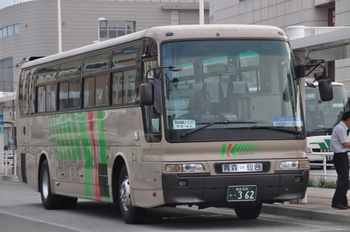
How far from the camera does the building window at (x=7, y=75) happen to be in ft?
312

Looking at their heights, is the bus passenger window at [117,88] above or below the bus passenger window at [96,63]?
below

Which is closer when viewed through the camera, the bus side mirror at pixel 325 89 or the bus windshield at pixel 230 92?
the bus windshield at pixel 230 92

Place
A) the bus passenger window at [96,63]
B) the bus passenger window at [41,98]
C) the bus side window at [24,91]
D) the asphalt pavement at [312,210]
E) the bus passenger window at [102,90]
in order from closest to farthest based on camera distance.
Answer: the asphalt pavement at [312,210]
the bus passenger window at [102,90]
the bus passenger window at [96,63]
the bus passenger window at [41,98]
the bus side window at [24,91]

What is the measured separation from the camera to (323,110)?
30016 millimetres

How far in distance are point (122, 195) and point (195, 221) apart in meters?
1.33

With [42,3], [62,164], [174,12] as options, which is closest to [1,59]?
[42,3]

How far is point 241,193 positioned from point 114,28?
269 ft

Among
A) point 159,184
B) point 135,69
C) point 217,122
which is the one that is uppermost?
point 135,69

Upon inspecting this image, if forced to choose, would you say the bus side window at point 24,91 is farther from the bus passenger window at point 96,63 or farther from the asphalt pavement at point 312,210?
the asphalt pavement at point 312,210

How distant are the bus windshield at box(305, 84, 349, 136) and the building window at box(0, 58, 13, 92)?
69.0 meters

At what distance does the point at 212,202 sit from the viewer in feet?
37.5

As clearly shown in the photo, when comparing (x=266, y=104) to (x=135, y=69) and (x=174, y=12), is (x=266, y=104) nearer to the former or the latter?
(x=135, y=69)

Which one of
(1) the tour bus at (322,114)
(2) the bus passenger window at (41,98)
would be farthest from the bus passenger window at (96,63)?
(1) the tour bus at (322,114)

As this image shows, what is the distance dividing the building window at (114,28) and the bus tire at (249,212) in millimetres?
79019
